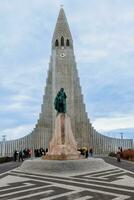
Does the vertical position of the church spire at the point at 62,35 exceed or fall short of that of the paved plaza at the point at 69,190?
it exceeds it

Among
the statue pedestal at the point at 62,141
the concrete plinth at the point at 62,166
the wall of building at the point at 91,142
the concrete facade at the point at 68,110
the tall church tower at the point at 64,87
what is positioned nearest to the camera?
the concrete plinth at the point at 62,166

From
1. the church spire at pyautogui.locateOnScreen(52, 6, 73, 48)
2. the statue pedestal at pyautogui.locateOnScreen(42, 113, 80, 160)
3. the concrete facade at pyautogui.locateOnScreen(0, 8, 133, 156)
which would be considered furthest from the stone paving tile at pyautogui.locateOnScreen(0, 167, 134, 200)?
the church spire at pyautogui.locateOnScreen(52, 6, 73, 48)

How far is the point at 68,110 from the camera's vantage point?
8169 centimetres

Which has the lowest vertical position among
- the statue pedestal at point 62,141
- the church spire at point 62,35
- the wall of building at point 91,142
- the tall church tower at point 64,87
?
the wall of building at point 91,142

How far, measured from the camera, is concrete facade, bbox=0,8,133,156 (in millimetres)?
80188

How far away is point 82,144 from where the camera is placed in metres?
80.6

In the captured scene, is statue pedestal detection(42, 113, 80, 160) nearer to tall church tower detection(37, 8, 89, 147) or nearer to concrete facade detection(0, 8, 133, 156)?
concrete facade detection(0, 8, 133, 156)

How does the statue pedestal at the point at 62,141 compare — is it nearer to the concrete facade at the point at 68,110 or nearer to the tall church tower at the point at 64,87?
the concrete facade at the point at 68,110

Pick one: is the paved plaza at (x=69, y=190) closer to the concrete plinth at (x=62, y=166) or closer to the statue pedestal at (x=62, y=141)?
the concrete plinth at (x=62, y=166)

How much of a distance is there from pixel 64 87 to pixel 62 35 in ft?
44.4

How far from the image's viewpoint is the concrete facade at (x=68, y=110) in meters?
Answer: 80.2

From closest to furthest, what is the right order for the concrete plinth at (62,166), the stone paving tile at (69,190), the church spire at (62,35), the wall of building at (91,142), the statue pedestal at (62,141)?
1. the stone paving tile at (69,190)
2. the concrete plinth at (62,166)
3. the statue pedestal at (62,141)
4. the wall of building at (91,142)
5. the church spire at (62,35)

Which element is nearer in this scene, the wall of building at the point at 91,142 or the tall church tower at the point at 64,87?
the wall of building at the point at 91,142

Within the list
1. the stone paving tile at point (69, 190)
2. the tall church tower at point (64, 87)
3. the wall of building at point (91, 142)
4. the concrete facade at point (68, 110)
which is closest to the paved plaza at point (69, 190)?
the stone paving tile at point (69, 190)
